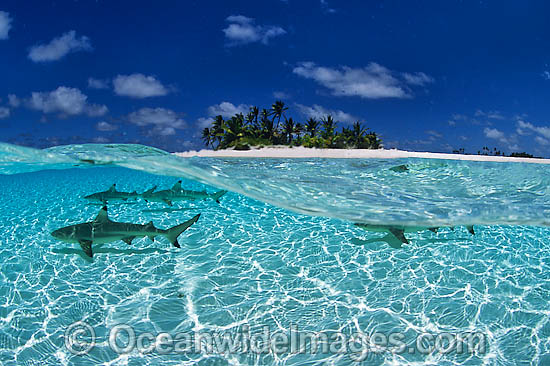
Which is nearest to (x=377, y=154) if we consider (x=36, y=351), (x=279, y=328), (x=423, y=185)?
(x=423, y=185)

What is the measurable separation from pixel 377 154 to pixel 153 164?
17.7 meters

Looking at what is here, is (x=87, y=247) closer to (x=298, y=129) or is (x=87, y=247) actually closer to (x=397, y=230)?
(x=397, y=230)

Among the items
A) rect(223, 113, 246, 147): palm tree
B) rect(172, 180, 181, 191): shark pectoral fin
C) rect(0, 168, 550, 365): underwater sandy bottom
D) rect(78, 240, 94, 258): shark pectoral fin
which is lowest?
rect(0, 168, 550, 365): underwater sandy bottom

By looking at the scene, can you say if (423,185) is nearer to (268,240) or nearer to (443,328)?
(268,240)

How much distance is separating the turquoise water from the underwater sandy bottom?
3 cm

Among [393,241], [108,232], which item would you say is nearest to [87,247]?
[108,232]

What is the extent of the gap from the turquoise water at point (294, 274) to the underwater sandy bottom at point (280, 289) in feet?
0.09

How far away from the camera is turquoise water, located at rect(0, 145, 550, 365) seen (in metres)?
4.76

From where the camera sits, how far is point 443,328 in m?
4.99

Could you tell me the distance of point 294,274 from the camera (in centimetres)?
669

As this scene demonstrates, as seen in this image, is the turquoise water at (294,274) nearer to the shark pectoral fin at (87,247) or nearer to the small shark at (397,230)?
the small shark at (397,230)

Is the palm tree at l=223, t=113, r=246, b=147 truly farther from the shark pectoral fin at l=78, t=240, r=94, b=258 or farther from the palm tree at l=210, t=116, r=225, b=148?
the shark pectoral fin at l=78, t=240, r=94, b=258

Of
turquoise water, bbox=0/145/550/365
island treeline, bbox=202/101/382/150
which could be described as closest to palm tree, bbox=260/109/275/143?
island treeline, bbox=202/101/382/150

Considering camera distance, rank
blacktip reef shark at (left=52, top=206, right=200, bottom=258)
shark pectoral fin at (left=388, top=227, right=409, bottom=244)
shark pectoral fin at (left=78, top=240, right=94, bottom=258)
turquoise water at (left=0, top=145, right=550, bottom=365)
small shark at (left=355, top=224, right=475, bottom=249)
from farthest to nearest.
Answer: small shark at (left=355, top=224, right=475, bottom=249) → shark pectoral fin at (left=388, top=227, right=409, bottom=244) → blacktip reef shark at (left=52, top=206, right=200, bottom=258) → shark pectoral fin at (left=78, top=240, right=94, bottom=258) → turquoise water at (left=0, top=145, right=550, bottom=365)
